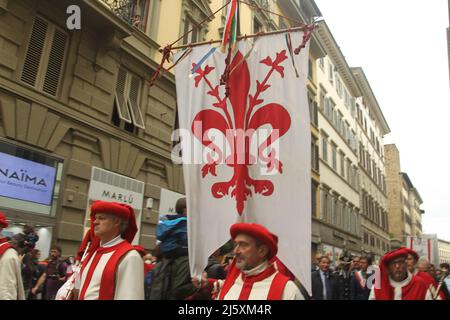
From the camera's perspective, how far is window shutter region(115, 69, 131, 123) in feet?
39.8

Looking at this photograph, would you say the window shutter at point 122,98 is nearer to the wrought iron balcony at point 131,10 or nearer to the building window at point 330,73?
the wrought iron balcony at point 131,10

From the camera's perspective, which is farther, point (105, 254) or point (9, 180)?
point (9, 180)

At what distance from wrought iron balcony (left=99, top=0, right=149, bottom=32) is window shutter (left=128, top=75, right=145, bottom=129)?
164cm

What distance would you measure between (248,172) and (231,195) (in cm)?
28

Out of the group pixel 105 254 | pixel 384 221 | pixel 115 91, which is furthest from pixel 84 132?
pixel 384 221

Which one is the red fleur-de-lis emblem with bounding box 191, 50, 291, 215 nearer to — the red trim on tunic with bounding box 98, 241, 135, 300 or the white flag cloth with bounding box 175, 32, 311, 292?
the white flag cloth with bounding box 175, 32, 311, 292

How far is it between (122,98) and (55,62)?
235 cm

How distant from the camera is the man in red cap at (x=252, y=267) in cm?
265

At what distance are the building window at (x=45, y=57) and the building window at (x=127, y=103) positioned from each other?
1999 mm

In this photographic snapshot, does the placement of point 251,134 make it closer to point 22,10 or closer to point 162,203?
point 22,10

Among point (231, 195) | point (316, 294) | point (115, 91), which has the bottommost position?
point (316, 294)

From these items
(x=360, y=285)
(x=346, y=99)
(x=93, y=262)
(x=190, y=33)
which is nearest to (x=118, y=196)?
(x=360, y=285)

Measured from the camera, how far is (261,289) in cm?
263

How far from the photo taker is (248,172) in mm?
4250
